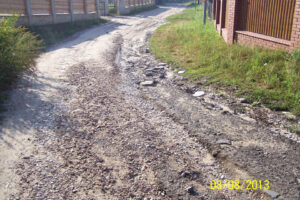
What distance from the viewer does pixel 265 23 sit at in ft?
24.6

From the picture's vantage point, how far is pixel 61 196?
2803mm

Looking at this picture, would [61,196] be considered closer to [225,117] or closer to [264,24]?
[225,117]

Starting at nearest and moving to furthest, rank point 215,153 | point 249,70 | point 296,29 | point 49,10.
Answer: point 215,153 < point 296,29 < point 249,70 < point 49,10

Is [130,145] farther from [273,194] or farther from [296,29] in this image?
[296,29]

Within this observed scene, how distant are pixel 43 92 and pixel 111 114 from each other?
182 cm

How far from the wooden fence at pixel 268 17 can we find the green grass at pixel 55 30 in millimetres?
7671

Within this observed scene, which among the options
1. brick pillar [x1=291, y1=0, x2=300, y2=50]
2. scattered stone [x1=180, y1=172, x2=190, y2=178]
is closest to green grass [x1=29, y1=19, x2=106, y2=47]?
brick pillar [x1=291, y1=0, x2=300, y2=50]

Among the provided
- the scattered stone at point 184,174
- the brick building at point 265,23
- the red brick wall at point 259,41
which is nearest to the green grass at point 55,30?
the brick building at point 265,23

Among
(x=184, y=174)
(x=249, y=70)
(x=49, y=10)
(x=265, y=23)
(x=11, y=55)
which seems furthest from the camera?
(x=49, y=10)

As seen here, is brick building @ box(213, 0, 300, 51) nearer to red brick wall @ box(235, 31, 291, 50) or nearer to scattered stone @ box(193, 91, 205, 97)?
red brick wall @ box(235, 31, 291, 50)

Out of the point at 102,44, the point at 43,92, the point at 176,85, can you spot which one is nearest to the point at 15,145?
the point at 43,92

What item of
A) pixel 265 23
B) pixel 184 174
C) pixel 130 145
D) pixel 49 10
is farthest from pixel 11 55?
pixel 49 10

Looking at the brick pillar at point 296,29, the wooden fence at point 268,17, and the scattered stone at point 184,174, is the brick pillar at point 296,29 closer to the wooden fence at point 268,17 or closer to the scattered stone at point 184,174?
the wooden fence at point 268,17

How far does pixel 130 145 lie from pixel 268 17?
5.79m
